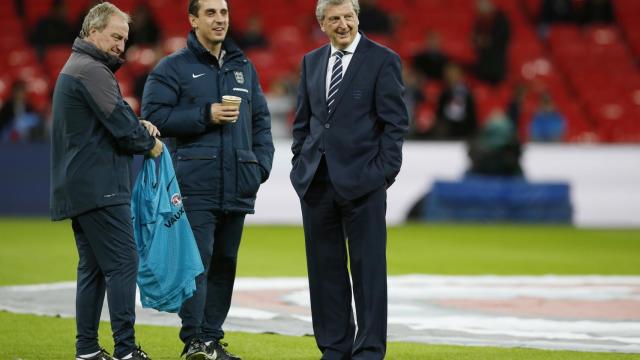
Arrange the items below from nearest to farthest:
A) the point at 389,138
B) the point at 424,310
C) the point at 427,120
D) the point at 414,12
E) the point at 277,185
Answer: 1. the point at 389,138
2. the point at 424,310
3. the point at 277,185
4. the point at 427,120
5. the point at 414,12

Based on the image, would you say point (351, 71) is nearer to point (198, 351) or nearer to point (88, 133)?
point (88, 133)

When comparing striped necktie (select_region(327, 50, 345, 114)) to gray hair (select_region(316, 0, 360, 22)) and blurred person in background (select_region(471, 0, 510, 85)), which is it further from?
blurred person in background (select_region(471, 0, 510, 85))

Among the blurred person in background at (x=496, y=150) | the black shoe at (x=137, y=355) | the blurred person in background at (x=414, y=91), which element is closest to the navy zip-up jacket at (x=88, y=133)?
the black shoe at (x=137, y=355)

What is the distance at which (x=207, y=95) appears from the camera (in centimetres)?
746

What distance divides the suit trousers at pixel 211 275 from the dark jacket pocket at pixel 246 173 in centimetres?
18

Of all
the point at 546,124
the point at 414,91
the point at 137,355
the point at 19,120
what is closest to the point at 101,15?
the point at 137,355

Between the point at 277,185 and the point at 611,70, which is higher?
the point at 611,70

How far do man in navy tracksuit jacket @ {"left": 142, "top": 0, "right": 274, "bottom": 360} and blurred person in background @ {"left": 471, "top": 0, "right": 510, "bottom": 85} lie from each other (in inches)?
611

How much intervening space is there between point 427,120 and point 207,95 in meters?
14.2

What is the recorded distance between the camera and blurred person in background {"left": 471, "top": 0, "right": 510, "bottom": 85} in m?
22.5

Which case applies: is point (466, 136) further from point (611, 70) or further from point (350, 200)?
point (350, 200)

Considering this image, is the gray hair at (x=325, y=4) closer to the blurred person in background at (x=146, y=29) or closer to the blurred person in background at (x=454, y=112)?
the blurred person in background at (x=454, y=112)

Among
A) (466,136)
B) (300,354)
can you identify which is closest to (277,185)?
(466,136)

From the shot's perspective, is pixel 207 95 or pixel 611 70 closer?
pixel 207 95
